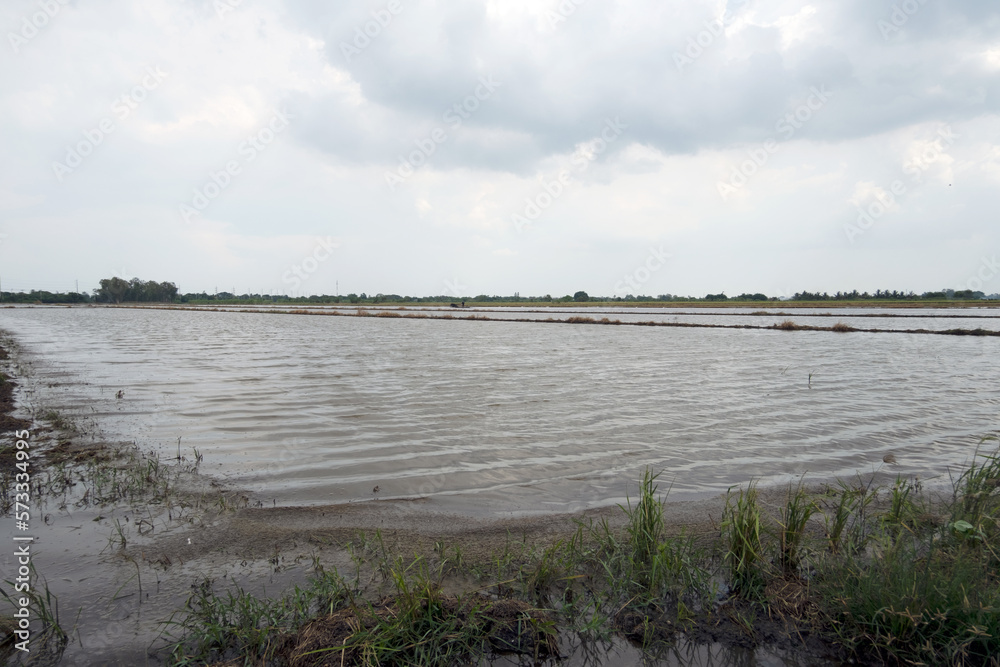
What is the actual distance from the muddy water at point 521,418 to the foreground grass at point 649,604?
153 centimetres

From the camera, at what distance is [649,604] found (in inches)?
124

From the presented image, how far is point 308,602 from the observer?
3.02 metres

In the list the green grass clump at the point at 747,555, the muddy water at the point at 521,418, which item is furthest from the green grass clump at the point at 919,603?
the muddy water at the point at 521,418

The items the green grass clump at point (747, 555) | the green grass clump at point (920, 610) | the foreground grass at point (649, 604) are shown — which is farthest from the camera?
the green grass clump at point (747, 555)

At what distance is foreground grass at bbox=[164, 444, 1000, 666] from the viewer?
2.59m

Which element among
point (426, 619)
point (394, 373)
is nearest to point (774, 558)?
point (426, 619)

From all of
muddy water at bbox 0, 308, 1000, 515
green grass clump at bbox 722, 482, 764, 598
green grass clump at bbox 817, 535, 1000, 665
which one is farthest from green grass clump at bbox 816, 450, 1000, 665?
muddy water at bbox 0, 308, 1000, 515

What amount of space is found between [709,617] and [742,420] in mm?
6267

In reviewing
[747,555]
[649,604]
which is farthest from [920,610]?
[649,604]

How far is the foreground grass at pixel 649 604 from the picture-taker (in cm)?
259

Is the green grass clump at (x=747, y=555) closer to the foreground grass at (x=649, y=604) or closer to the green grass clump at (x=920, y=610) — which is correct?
the foreground grass at (x=649, y=604)

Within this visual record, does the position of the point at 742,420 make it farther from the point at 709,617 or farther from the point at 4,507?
the point at 4,507

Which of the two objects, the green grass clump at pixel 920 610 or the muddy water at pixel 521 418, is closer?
the green grass clump at pixel 920 610

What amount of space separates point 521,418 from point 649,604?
18.0ft
